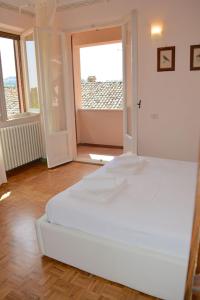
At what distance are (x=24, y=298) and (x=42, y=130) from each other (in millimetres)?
3374

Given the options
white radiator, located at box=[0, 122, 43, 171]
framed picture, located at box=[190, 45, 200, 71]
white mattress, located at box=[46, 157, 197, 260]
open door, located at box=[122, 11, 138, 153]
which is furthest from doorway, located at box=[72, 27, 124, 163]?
white mattress, located at box=[46, 157, 197, 260]

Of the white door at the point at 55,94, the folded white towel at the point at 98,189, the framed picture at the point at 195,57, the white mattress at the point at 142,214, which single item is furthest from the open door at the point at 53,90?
the white mattress at the point at 142,214

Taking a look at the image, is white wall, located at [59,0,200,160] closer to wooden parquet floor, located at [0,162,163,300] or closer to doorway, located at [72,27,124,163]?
doorway, located at [72,27,124,163]

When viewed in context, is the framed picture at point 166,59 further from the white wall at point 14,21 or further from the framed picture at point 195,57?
the white wall at point 14,21

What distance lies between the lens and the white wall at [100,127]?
5805 mm

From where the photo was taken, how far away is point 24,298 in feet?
5.88

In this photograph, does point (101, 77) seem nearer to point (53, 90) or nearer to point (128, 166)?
point (53, 90)

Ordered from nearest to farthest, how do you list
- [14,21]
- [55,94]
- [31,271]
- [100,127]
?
1. [31,271]
2. [14,21]
3. [55,94]
4. [100,127]

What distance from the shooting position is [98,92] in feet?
20.3

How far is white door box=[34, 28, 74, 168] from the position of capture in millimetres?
4184

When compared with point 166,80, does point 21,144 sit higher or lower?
lower

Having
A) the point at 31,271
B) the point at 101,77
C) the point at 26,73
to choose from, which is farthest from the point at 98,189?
the point at 101,77

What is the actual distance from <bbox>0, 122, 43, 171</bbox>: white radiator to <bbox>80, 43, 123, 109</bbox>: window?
1.95 meters

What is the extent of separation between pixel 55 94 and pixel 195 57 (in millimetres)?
Result: 2361
